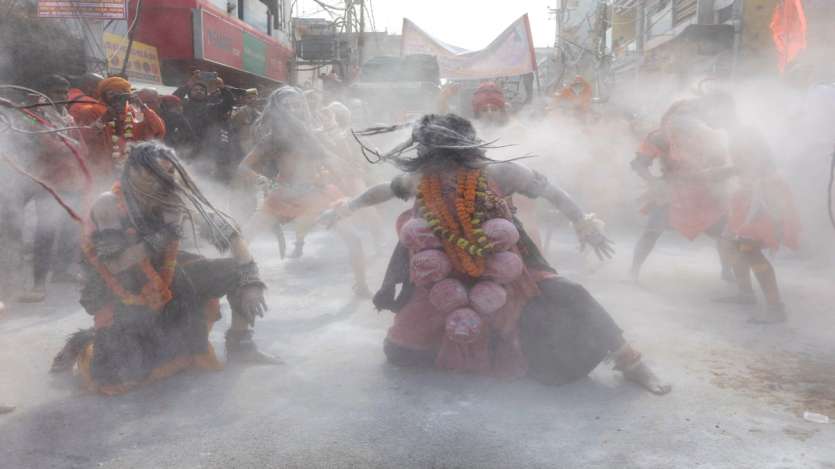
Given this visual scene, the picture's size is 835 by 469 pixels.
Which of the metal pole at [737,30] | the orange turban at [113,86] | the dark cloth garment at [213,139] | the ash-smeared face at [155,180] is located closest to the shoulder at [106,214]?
the ash-smeared face at [155,180]

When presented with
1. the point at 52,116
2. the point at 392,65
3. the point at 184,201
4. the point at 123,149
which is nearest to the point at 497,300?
the point at 184,201

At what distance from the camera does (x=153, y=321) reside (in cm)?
392

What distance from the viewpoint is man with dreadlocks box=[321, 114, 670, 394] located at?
152 inches

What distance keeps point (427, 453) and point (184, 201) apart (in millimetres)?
1838

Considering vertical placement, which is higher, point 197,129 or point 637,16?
point 637,16

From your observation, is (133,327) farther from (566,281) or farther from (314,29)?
(314,29)

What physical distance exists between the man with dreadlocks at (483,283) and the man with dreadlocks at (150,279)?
0.94 m

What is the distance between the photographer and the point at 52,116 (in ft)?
17.8

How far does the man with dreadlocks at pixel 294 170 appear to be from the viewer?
5891 mm

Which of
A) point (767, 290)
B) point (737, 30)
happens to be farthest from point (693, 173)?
point (737, 30)

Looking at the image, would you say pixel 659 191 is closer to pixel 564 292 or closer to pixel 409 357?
pixel 564 292

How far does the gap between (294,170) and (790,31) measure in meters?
5.35

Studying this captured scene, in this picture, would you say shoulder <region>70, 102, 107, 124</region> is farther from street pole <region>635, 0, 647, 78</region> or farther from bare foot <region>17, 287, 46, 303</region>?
street pole <region>635, 0, 647, 78</region>

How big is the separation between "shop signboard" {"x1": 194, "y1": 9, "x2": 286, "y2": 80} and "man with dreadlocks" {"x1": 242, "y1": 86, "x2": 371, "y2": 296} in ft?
34.4
